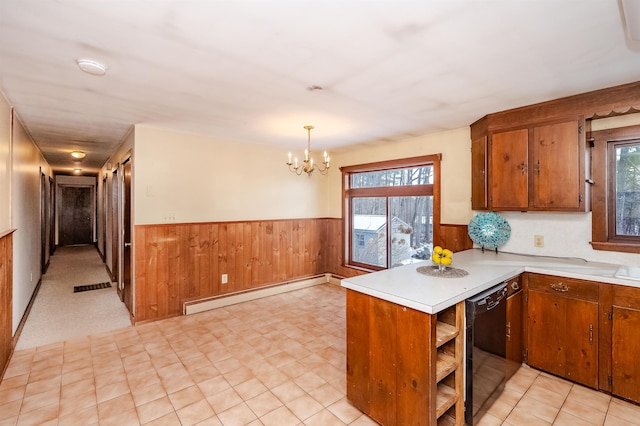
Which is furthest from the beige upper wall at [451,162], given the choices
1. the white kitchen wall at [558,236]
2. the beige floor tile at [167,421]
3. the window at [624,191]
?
the beige floor tile at [167,421]

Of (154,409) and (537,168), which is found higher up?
(537,168)

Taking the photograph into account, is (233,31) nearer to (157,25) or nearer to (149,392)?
(157,25)

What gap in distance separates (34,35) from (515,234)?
13.6ft

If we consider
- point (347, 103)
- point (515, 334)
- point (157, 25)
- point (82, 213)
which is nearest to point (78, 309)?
point (157, 25)

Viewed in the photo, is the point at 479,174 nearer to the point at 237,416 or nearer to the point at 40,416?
the point at 237,416

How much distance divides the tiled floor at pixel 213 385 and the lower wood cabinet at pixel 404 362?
284mm

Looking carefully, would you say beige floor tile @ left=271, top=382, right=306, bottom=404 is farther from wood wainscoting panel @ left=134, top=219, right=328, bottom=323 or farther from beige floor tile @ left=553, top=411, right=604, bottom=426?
wood wainscoting panel @ left=134, top=219, right=328, bottom=323

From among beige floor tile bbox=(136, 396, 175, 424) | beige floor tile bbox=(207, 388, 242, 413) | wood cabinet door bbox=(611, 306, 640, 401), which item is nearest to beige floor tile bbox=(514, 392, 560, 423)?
wood cabinet door bbox=(611, 306, 640, 401)

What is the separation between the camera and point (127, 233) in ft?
12.6

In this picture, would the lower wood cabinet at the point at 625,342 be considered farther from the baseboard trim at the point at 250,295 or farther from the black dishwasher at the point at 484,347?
the baseboard trim at the point at 250,295

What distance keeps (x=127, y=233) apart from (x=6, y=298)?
1.31 meters

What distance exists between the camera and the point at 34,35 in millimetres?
1625

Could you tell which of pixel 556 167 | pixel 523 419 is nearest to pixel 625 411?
pixel 523 419

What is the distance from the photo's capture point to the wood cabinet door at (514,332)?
2381 mm
